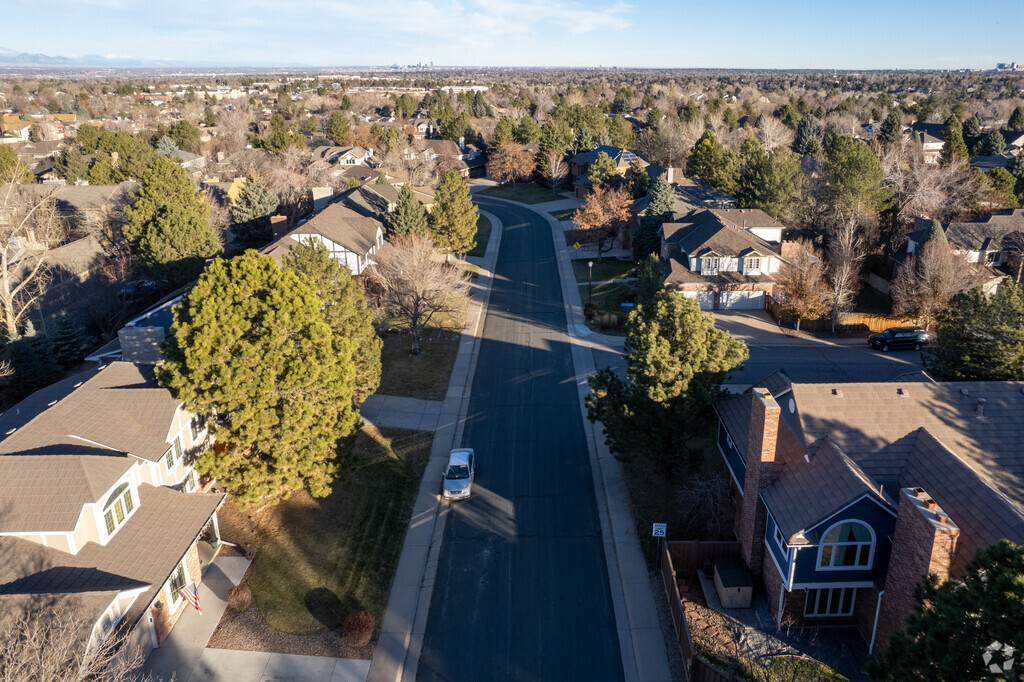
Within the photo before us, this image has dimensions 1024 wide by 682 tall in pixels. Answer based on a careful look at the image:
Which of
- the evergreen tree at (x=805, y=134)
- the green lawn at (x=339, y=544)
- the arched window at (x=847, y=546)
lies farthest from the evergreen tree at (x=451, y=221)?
the evergreen tree at (x=805, y=134)

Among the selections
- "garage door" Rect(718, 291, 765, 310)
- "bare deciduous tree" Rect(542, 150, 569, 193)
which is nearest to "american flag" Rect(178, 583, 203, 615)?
"garage door" Rect(718, 291, 765, 310)

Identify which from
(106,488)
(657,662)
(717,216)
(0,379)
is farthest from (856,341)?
(0,379)

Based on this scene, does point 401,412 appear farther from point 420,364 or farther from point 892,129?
point 892,129

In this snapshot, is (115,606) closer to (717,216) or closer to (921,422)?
(921,422)

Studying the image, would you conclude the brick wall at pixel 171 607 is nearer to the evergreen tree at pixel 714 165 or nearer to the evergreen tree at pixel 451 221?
the evergreen tree at pixel 451 221

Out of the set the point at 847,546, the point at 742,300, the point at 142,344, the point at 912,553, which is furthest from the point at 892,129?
the point at 142,344

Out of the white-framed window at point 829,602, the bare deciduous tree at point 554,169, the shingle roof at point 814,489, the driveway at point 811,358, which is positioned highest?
the bare deciduous tree at point 554,169
